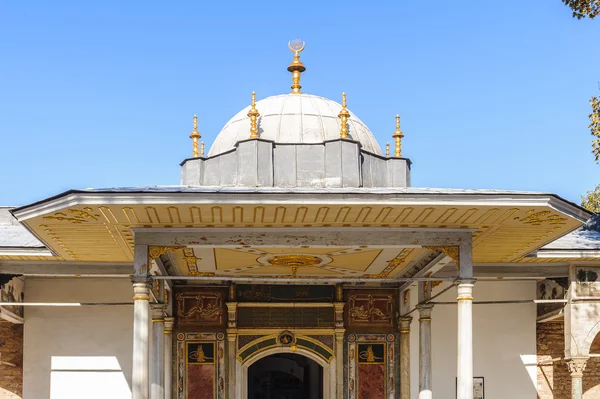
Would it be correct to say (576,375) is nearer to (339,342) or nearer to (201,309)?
(339,342)

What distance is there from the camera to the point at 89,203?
965 centimetres

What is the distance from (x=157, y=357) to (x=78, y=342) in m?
2.42

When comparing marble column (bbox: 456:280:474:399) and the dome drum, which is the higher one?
the dome drum

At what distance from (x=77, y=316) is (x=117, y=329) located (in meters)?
0.76

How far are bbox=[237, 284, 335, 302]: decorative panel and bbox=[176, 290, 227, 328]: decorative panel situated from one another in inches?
16.4

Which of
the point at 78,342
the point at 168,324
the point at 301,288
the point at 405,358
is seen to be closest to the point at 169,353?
the point at 168,324

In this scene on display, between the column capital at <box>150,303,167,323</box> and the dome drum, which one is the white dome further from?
the column capital at <box>150,303,167,323</box>

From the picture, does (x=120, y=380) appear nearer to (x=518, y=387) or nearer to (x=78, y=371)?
(x=78, y=371)

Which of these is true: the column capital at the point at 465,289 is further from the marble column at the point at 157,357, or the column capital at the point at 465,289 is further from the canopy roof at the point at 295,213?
A: the marble column at the point at 157,357

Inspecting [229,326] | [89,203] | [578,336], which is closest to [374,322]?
[229,326]

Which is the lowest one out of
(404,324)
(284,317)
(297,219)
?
(404,324)

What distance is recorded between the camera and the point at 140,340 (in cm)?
1044

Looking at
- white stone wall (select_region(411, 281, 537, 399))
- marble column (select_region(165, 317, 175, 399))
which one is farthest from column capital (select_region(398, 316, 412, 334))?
marble column (select_region(165, 317, 175, 399))

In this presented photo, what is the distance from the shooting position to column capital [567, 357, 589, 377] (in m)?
14.2
